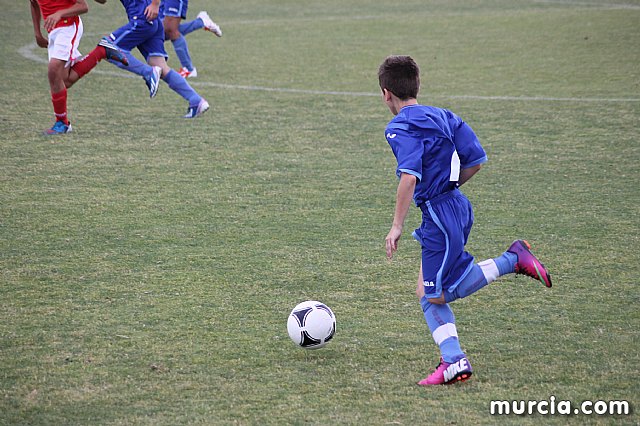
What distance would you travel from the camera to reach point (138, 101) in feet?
34.8

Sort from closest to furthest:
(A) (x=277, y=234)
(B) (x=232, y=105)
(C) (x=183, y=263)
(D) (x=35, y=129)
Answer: (C) (x=183, y=263), (A) (x=277, y=234), (D) (x=35, y=129), (B) (x=232, y=105)

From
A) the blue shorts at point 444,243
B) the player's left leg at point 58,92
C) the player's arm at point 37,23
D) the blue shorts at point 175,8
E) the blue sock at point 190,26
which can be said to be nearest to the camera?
the blue shorts at point 444,243

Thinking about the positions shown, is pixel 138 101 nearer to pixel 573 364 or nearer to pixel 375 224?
pixel 375 224

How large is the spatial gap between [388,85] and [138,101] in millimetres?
6985

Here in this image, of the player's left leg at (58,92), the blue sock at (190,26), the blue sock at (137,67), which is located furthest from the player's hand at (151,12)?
the blue sock at (190,26)

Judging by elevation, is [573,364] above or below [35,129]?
above

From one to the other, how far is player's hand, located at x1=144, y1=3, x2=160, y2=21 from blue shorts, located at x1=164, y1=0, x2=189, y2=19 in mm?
2308

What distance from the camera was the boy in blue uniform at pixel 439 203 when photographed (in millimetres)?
3951

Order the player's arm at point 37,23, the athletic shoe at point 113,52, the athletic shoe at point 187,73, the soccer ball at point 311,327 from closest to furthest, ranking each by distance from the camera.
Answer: the soccer ball at point 311,327
the player's arm at point 37,23
the athletic shoe at point 113,52
the athletic shoe at point 187,73

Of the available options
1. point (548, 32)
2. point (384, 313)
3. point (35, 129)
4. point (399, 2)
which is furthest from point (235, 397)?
point (399, 2)

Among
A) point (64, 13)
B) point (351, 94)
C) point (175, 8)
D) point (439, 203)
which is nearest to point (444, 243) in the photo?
point (439, 203)

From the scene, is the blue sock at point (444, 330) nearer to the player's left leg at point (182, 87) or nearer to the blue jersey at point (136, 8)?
the player's left leg at point (182, 87)

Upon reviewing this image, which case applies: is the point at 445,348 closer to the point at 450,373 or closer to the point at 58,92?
the point at 450,373

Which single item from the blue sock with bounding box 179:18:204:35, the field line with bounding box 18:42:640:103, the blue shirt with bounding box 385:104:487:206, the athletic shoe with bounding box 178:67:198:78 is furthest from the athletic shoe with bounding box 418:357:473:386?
the blue sock with bounding box 179:18:204:35
